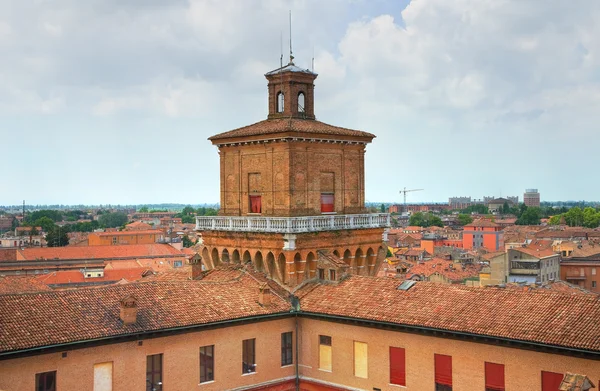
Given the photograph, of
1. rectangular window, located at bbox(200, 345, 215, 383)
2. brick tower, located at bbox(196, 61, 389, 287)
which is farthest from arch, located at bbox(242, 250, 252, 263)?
rectangular window, located at bbox(200, 345, 215, 383)

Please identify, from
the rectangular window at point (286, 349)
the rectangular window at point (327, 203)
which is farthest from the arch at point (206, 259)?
the rectangular window at point (286, 349)

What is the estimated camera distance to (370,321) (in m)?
27.7

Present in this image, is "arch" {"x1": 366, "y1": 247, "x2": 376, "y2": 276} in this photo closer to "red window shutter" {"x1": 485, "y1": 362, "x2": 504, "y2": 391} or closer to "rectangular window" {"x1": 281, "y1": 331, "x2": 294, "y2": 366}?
"rectangular window" {"x1": 281, "y1": 331, "x2": 294, "y2": 366}

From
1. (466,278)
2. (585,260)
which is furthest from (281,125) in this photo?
(585,260)

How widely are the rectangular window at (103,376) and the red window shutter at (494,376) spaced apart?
1265 centimetres

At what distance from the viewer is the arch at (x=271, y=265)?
3291cm

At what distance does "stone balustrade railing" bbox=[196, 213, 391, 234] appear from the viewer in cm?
3206

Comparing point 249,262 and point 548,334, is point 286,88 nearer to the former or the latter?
point 249,262

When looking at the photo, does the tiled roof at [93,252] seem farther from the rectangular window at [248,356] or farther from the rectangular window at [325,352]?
the rectangular window at [325,352]

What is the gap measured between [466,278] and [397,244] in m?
82.1

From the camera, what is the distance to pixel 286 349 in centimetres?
3073

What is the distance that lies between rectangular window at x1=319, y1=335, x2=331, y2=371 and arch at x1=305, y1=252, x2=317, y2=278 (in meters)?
3.69

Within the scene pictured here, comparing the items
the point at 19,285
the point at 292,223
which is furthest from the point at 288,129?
the point at 19,285

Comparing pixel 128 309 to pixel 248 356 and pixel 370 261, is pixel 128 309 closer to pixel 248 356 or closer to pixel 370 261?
pixel 248 356
